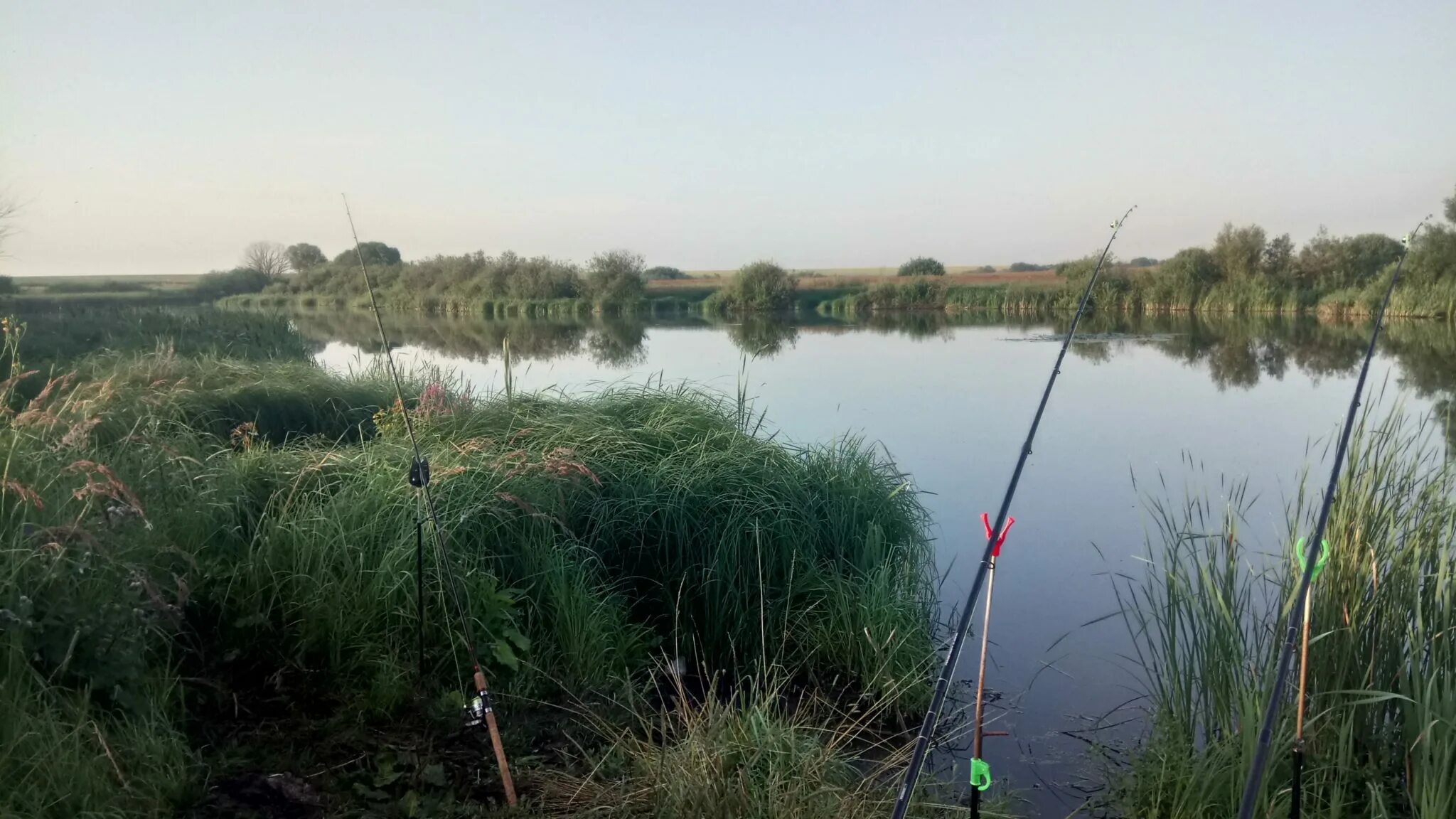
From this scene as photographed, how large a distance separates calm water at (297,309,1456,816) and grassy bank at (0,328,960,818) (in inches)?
26.2

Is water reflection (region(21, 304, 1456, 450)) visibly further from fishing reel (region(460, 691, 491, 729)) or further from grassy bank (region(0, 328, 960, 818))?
fishing reel (region(460, 691, 491, 729))

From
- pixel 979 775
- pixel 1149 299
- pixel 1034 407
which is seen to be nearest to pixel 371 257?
pixel 1034 407

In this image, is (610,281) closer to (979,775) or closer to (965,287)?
(965,287)

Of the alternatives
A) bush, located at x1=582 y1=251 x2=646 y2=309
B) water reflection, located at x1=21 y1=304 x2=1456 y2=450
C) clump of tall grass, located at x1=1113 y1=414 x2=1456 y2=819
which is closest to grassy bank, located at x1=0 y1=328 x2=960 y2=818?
clump of tall grass, located at x1=1113 y1=414 x2=1456 y2=819

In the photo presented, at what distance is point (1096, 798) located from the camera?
329cm

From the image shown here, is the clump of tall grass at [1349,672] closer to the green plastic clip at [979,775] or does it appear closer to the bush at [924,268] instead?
the green plastic clip at [979,775]

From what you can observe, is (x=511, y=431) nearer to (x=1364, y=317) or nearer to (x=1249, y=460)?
(x=1249, y=460)

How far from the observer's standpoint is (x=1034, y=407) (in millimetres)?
11344

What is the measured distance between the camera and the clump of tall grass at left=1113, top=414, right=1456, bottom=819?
8.34ft

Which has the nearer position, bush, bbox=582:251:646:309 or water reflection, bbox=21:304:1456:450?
water reflection, bbox=21:304:1456:450

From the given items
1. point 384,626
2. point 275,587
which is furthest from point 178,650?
point 384,626

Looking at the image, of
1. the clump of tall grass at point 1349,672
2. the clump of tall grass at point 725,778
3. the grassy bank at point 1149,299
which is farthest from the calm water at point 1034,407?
the grassy bank at point 1149,299

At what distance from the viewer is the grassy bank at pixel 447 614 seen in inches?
98.4

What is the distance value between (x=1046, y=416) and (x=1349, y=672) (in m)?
7.95
